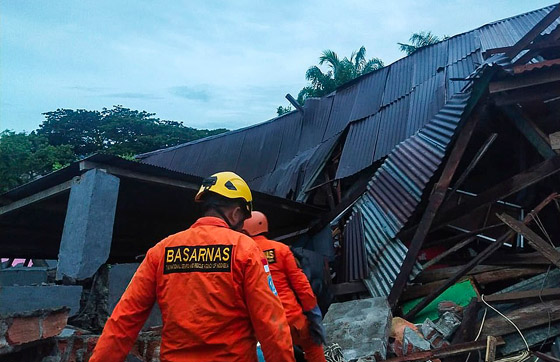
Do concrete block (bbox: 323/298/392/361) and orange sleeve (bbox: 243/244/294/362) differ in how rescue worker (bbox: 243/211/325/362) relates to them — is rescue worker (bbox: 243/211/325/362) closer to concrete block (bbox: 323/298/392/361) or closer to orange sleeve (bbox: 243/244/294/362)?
concrete block (bbox: 323/298/392/361)

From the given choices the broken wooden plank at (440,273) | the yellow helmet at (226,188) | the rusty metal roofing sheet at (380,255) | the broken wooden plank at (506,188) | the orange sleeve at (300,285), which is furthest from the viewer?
the broken wooden plank at (440,273)

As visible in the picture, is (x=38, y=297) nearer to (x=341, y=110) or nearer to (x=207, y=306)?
(x=207, y=306)

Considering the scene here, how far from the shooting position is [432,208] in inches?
220

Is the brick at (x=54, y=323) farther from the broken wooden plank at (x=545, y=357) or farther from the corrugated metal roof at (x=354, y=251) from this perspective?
the broken wooden plank at (x=545, y=357)

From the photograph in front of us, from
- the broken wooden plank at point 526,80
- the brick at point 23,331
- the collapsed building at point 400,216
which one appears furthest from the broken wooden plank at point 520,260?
the brick at point 23,331

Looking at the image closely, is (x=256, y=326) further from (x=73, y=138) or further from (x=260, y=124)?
(x=73, y=138)

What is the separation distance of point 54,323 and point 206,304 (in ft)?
6.41

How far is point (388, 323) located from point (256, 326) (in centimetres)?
337

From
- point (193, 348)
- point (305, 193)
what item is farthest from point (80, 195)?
point (305, 193)

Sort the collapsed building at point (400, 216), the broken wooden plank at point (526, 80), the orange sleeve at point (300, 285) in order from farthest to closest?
the broken wooden plank at point (526, 80)
the collapsed building at point (400, 216)
the orange sleeve at point (300, 285)

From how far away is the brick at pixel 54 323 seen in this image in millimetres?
3145

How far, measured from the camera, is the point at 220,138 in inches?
518

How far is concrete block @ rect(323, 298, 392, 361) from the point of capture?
4441 mm

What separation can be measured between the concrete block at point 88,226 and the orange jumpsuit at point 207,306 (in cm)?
231
